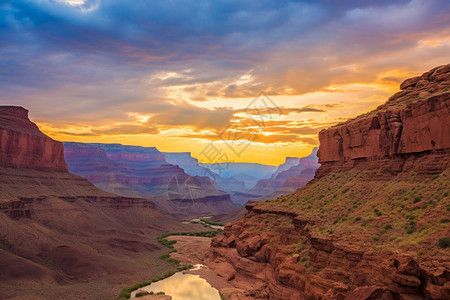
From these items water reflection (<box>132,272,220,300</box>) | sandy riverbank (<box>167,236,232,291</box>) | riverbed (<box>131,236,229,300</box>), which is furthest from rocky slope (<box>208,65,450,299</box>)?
water reflection (<box>132,272,220,300</box>)

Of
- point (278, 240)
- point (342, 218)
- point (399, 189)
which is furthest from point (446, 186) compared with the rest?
point (278, 240)

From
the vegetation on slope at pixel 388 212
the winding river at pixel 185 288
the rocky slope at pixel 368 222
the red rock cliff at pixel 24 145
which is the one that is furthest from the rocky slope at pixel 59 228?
the vegetation on slope at pixel 388 212

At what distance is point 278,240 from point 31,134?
72.5 m

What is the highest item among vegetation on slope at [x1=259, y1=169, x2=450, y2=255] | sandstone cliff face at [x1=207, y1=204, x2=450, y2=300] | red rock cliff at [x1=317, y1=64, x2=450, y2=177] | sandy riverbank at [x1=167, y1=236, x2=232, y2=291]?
red rock cliff at [x1=317, y1=64, x2=450, y2=177]

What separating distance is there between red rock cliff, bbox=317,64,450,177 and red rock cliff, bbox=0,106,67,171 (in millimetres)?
67648

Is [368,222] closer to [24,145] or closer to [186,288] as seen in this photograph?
[186,288]

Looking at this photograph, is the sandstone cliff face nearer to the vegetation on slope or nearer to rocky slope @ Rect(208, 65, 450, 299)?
rocky slope @ Rect(208, 65, 450, 299)

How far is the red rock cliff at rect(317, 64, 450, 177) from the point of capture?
99.8 feet

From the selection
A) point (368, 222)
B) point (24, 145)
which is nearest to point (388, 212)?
point (368, 222)

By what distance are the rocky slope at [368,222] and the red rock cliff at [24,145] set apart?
54.2 m

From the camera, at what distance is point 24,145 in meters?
84.4

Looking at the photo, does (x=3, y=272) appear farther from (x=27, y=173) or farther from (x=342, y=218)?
(x=27, y=173)

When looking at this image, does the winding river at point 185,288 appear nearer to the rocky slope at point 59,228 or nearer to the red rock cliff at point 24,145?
the rocky slope at point 59,228

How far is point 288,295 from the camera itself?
30.7 meters
